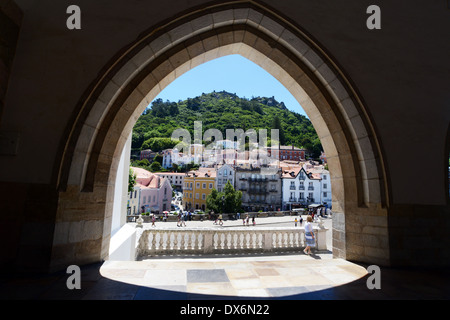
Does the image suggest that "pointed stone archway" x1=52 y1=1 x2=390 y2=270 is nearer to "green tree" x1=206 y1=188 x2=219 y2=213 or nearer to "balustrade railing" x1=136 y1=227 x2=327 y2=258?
"balustrade railing" x1=136 y1=227 x2=327 y2=258


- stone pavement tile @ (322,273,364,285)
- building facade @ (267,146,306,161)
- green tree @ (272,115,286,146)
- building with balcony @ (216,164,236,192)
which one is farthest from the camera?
green tree @ (272,115,286,146)

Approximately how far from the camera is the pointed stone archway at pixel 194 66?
3.15 meters

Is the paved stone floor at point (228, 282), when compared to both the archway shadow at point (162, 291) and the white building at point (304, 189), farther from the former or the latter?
the white building at point (304, 189)

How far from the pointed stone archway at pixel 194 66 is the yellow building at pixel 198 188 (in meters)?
46.4

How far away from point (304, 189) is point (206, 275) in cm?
4675

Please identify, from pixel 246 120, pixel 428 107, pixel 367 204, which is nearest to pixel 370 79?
pixel 428 107

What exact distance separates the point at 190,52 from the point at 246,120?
97.5m

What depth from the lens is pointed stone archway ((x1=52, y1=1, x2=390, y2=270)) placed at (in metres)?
3.15

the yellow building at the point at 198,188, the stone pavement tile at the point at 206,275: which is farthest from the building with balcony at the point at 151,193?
the stone pavement tile at the point at 206,275

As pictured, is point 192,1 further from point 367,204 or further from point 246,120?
point 246,120

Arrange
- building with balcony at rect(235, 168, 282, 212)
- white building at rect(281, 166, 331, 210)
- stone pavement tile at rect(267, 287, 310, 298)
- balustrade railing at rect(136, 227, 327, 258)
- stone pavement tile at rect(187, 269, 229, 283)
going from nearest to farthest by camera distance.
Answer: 1. stone pavement tile at rect(267, 287, 310, 298)
2. stone pavement tile at rect(187, 269, 229, 283)
3. balustrade railing at rect(136, 227, 327, 258)
4. white building at rect(281, 166, 331, 210)
5. building with balcony at rect(235, 168, 282, 212)

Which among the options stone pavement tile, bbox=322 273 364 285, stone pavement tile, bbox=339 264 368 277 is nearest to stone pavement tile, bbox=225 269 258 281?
stone pavement tile, bbox=322 273 364 285

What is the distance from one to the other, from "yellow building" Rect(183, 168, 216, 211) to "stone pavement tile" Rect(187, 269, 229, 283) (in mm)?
46992

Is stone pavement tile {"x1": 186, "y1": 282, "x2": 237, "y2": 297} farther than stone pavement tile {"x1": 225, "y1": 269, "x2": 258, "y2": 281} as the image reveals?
No
